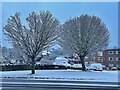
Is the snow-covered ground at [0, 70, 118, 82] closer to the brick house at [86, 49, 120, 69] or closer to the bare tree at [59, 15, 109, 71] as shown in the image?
the brick house at [86, 49, 120, 69]

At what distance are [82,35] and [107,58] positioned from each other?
4.54 m

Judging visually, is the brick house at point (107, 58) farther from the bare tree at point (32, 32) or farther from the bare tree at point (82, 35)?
the bare tree at point (32, 32)

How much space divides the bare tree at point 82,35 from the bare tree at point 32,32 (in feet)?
8.50

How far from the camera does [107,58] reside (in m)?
31.8

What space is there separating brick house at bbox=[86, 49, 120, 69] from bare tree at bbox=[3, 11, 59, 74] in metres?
7.36

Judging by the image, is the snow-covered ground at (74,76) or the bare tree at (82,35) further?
the bare tree at (82,35)

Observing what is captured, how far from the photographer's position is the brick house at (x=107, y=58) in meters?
30.0

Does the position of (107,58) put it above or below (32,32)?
below

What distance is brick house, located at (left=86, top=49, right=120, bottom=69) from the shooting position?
30.0 metres

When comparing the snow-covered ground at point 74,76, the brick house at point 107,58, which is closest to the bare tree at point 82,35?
the brick house at point 107,58

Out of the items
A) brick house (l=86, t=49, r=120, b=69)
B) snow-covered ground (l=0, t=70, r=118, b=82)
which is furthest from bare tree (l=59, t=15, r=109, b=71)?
snow-covered ground (l=0, t=70, r=118, b=82)

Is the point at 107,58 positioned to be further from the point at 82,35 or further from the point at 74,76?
the point at 74,76

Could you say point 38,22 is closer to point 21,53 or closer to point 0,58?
point 21,53

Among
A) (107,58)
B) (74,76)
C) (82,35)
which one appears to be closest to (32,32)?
(82,35)
